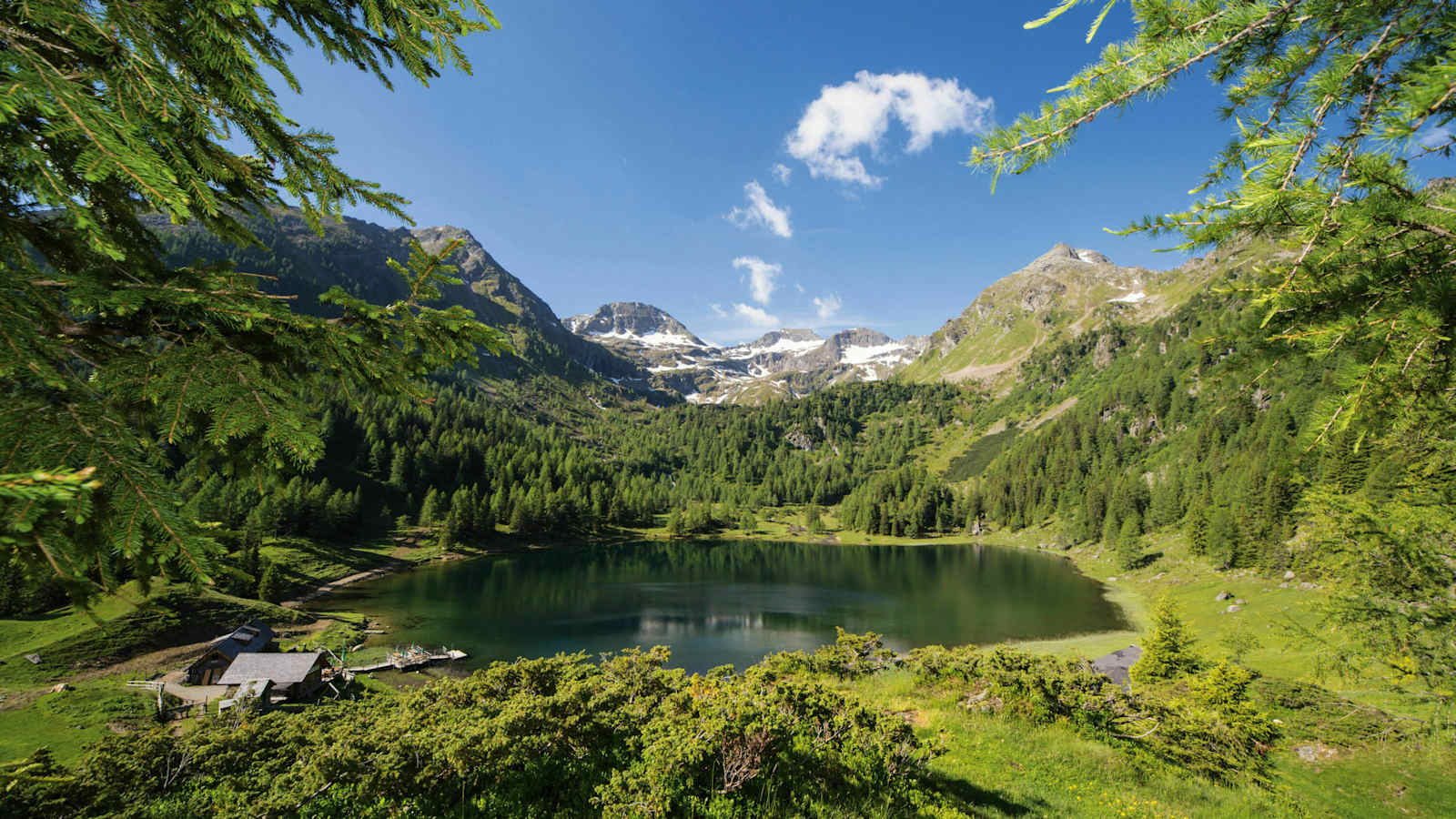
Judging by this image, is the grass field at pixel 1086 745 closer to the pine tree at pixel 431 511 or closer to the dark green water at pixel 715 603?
the dark green water at pixel 715 603

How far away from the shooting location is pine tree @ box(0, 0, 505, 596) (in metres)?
2.32

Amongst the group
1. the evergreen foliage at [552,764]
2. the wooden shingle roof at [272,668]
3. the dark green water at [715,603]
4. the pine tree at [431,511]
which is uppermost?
the evergreen foliage at [552,764]

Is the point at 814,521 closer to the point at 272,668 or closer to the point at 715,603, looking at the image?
the point at 715,603

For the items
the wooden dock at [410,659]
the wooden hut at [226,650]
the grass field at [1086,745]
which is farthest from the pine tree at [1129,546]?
the wooden hut at [226,650]

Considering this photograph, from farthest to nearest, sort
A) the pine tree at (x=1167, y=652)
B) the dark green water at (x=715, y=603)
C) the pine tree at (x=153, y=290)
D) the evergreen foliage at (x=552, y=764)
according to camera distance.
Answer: the dark green water at (x=715, y=603)
the pine tree at (x=1167, y=652)
the evergreen foliage at (x=552, y=764)
the pine tree at (x=153, y=290)

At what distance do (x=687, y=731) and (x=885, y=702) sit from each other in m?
11.1

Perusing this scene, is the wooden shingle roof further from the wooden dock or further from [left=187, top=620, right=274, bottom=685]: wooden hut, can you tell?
the wooden dock

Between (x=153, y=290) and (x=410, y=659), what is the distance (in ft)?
136

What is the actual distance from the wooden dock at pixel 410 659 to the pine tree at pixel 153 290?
38883 millimetres

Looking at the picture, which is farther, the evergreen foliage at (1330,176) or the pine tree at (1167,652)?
the pine tree at (1167,652)

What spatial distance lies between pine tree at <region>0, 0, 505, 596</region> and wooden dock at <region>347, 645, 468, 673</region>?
128ft

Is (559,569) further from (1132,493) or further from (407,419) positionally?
(1132,493)

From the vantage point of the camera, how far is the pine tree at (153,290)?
7.61ft

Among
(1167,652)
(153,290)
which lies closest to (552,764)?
(153,290)
